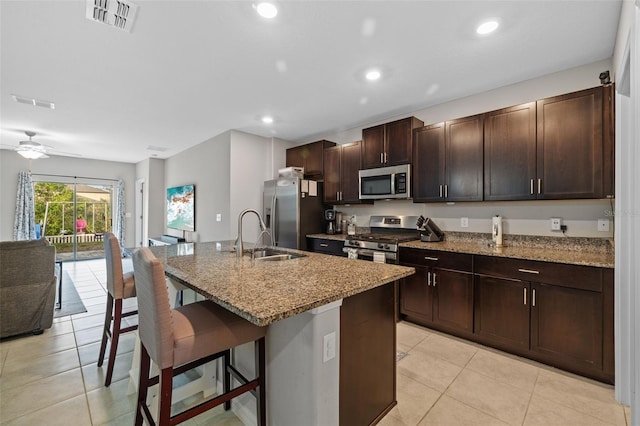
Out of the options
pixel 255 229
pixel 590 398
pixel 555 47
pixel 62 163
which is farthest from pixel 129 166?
pixel 590 398

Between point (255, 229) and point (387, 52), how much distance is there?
3287 millimetres

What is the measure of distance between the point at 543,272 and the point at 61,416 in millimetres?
3535

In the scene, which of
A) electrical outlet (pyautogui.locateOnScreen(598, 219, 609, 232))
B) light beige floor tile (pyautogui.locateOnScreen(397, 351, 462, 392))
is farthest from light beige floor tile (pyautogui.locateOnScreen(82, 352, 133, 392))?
electrical outlet (pyautogui.locateOnScreen(598, 219, 609, 232))

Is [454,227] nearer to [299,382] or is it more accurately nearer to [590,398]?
[590,398]

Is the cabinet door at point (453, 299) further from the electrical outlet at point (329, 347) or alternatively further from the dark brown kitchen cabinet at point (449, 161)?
the electrical outlet at point (329, 347)

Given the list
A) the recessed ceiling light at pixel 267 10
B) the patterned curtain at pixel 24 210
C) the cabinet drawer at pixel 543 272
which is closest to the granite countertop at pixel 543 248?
the cabinet drawer at pixel 543 272

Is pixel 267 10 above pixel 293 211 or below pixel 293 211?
above

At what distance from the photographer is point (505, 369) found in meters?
2.24

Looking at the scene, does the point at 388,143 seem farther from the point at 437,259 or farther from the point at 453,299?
the point at 453,299

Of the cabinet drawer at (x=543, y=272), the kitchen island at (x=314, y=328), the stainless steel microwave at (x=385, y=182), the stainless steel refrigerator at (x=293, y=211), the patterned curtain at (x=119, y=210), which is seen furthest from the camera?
the patterned curtain at (x=119, y=210)

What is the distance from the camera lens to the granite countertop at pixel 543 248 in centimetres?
215

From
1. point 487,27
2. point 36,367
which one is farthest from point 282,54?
point 36,367

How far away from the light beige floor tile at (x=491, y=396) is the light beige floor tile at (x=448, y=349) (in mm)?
235

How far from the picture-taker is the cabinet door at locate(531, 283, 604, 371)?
6.64 feet
